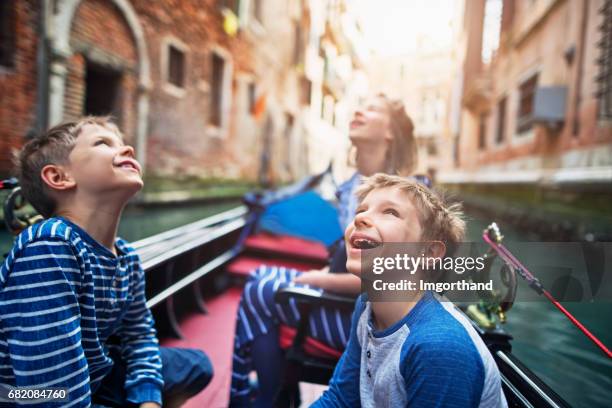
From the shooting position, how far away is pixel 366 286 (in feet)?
2.33

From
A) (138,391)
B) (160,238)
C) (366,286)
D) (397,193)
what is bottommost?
(138,391)

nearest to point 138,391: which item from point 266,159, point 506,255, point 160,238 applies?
point 506,255

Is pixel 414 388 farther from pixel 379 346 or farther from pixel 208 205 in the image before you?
pixel 208 205

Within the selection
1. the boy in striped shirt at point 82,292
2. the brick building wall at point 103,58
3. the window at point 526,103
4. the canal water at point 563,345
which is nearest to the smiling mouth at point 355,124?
the canal water at point 563,345

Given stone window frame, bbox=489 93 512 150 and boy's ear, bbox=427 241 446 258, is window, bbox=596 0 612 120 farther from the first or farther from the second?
stone window frame, bbox=489 93 512 150

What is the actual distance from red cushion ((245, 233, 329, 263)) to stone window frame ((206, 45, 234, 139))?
7.02ft

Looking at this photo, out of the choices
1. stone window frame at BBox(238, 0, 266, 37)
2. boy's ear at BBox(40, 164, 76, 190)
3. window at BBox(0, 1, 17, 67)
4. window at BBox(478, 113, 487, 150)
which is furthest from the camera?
window at BBox(478, 113, 487, 150)

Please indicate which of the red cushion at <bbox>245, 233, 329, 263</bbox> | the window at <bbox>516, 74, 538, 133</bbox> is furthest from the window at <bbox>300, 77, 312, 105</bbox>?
the window at <bbox>516, 74, 538, 133</bbox>

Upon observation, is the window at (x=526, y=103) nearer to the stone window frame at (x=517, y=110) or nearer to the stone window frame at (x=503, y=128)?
the stone window frame at (x=517, y=110)

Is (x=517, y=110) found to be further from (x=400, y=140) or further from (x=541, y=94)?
(x=400, y=140)

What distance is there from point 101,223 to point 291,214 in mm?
2309

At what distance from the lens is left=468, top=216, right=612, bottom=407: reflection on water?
117cm

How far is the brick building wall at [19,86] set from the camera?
1.68 metres

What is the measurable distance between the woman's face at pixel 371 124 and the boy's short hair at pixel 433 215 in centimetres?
66
